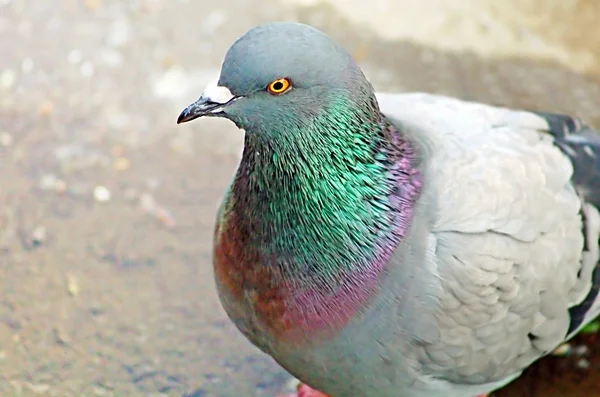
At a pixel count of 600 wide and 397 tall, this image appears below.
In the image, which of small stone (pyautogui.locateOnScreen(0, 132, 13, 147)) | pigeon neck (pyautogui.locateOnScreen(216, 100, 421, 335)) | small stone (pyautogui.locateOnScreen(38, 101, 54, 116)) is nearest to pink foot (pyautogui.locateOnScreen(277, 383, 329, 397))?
pigeon neck (pyautogui.locateOnScreen(216, 100, 421, 335))

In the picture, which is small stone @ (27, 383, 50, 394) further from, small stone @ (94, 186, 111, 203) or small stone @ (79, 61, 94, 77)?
small stone @ (79, 61, 94, 77)

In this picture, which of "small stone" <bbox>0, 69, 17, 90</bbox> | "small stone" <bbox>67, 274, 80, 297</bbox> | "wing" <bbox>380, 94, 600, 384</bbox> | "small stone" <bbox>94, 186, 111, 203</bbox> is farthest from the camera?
"small stone" <bbox>0, 69, 17, 90</bbox>

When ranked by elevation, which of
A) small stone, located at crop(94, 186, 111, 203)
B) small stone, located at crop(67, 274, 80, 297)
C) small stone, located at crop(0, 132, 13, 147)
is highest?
small stone, located at crop(0, 132, 13, 147)

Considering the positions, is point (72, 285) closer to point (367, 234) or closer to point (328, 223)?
point (328, 223)

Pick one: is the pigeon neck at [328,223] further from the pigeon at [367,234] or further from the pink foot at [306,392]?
the pink foot at [306,392]

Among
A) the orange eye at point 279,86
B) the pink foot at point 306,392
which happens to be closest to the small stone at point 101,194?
the pink foot at point 306,392

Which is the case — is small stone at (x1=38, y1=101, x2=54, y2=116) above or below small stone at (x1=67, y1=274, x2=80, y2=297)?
above

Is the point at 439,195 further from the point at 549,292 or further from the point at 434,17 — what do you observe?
the point at 434,17
